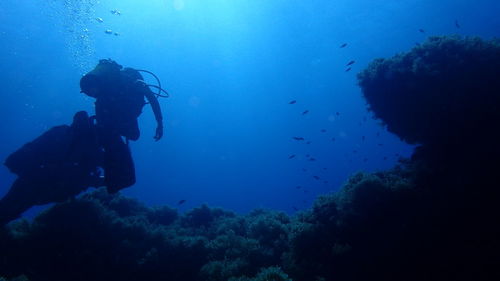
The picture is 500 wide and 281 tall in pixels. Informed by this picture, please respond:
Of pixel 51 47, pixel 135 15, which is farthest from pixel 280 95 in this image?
pixel 51 47

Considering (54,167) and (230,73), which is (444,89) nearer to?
(54,167)

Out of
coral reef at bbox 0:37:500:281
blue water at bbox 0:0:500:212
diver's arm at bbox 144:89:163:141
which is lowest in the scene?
coral reef at bbox 0:37:500:281

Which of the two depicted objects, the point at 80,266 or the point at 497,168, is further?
the point at 80,266

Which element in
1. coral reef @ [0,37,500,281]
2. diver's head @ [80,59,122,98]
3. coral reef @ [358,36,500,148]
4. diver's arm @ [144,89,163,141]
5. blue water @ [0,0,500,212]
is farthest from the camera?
blue water @ [0,0,500,212]

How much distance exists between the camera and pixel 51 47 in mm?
57531

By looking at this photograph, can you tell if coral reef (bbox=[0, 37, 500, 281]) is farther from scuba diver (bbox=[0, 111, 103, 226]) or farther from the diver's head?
the diver's head

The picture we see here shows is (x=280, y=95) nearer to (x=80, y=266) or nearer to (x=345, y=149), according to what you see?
(x=345, y=149)

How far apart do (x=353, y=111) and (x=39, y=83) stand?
83.9 metres

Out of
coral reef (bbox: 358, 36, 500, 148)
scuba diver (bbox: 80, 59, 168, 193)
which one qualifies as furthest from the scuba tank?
coral reef (bbox: 358, 36, 500, 148)

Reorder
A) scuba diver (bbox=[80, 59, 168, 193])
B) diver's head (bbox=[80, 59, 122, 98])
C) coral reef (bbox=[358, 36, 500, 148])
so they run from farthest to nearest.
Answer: diver's head (bbox=[80, 59, 122, 98]) → coral reef (bbox=[358, 36, 500, 148]) → scuba diver (bbox=[80, 59, 168, 193])

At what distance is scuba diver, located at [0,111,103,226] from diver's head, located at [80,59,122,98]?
67 cm

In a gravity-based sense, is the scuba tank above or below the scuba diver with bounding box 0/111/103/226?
above

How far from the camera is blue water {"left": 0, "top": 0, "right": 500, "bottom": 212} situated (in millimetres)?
48656

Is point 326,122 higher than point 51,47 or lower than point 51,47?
higher
